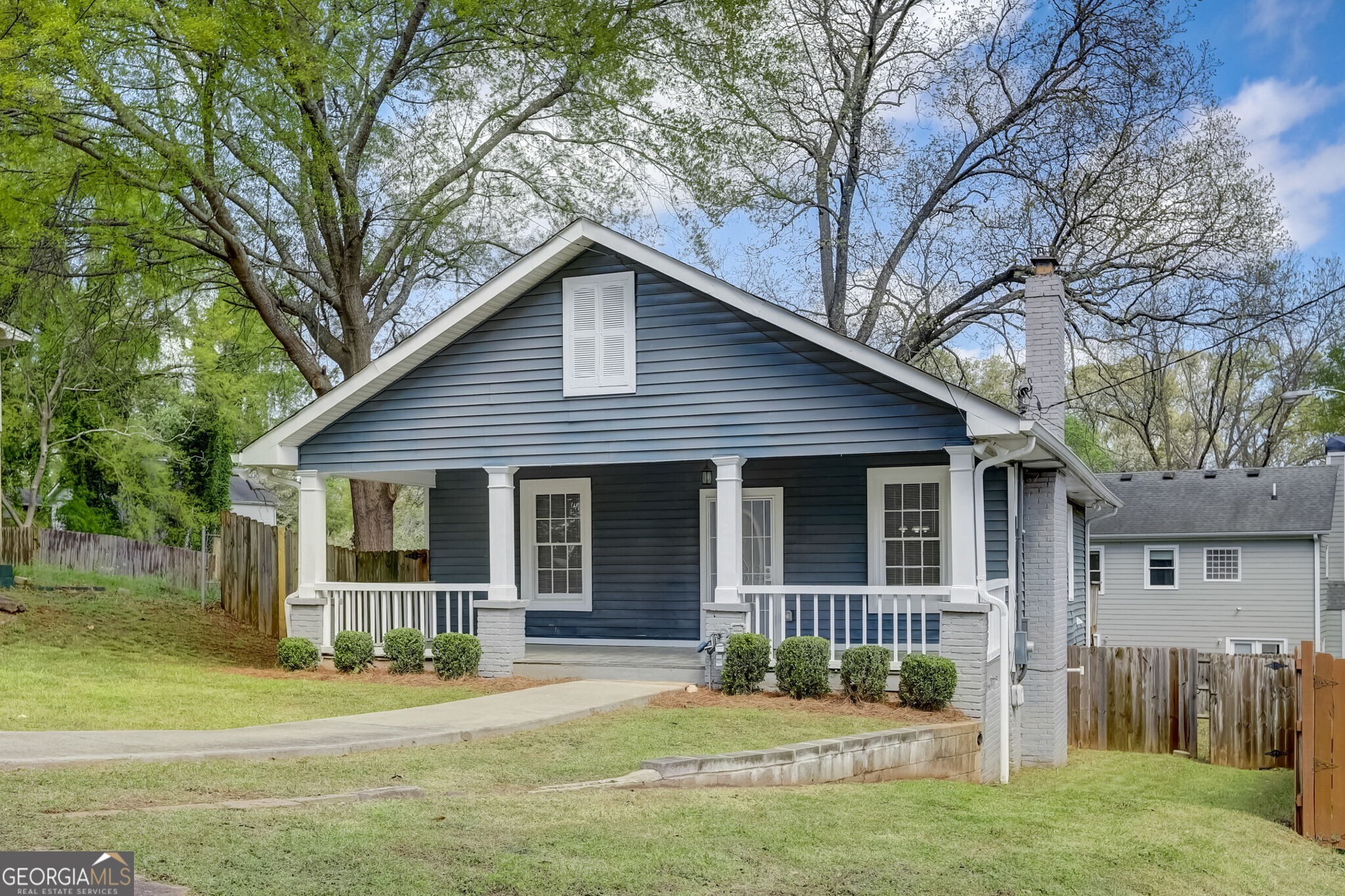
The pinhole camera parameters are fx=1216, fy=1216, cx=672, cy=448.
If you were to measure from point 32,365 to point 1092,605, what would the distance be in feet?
98.2

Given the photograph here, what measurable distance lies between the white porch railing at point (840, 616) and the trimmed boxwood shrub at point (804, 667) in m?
0.34

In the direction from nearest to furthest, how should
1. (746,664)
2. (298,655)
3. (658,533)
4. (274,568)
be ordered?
(746,664) < (298,655) < (658,533) < (274,568)

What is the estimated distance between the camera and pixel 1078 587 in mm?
18578

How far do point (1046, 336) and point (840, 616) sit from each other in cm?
460

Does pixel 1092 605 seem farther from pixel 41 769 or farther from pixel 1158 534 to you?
pixel 41 769

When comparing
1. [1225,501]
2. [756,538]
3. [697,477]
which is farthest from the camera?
[1225,501]

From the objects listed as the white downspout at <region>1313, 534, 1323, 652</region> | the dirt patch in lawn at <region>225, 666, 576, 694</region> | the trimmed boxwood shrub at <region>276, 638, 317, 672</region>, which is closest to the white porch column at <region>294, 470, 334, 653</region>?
the trimmed boxwood shrub at <region>276, 638, 317, 672</region>

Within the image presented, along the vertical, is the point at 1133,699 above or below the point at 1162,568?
below

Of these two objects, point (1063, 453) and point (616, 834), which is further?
point (1063, 453)

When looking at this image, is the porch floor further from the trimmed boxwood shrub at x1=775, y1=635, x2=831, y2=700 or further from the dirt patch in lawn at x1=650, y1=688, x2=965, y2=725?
the trimmed boxwood shrub at x1=775, y1=635, x2=831, y2=700

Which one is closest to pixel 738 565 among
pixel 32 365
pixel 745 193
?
pixel 745 193

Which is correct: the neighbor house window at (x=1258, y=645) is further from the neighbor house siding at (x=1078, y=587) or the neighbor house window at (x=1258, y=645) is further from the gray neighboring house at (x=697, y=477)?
the gray neighboring house at (x=697, y=477)

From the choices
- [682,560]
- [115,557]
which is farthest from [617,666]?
[115,557]

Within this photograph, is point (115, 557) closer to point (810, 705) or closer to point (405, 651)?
point (405, 651)
